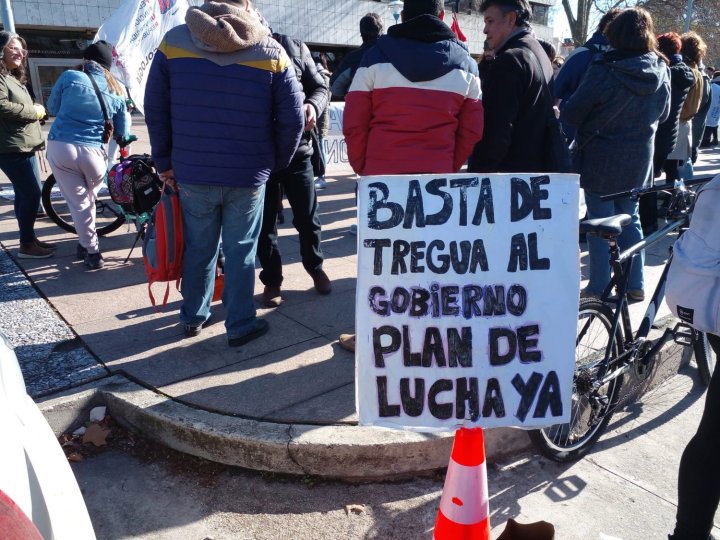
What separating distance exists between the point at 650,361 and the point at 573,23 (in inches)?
1408

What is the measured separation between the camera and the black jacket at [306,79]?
13.6ft

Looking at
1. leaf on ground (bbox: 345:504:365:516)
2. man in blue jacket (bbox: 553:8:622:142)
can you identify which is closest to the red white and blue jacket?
leaf on ground (bbox: 345:504:365:516)

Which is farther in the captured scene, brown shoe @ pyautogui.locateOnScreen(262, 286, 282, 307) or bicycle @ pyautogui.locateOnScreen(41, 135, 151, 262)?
bicycle @ pyautogui.locateOnScreen(41, 135, 151, 262)

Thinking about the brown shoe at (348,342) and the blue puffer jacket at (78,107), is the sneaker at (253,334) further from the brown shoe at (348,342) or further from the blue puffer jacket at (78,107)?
the blue puffer jacket at (78,107)

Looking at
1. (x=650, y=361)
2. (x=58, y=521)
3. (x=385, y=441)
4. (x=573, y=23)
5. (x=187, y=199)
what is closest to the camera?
(x=58, y=521)

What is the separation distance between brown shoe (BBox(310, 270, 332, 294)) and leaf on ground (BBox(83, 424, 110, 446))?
6.46 feet

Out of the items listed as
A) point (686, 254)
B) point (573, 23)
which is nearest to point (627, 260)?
point (686, 254)

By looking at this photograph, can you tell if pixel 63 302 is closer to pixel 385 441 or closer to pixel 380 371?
pixel 385 441

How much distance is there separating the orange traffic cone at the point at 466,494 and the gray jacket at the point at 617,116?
116 inches

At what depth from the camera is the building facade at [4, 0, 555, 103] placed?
23578mm

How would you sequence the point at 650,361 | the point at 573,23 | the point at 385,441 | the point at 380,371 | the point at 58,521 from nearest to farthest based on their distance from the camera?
1. the point at 58,521
2. the point at 380,371
3. the point at 385,441
4. the point at 650,361
5. the point at 573,23

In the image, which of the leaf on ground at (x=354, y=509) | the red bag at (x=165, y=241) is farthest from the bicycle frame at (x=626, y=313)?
the red bag at (x=165, y=241)

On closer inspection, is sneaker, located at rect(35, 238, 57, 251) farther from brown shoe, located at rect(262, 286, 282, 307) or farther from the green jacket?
brown shoe, located at rect(262, 286, 282, 307)

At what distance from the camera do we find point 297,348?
3.82 meters
